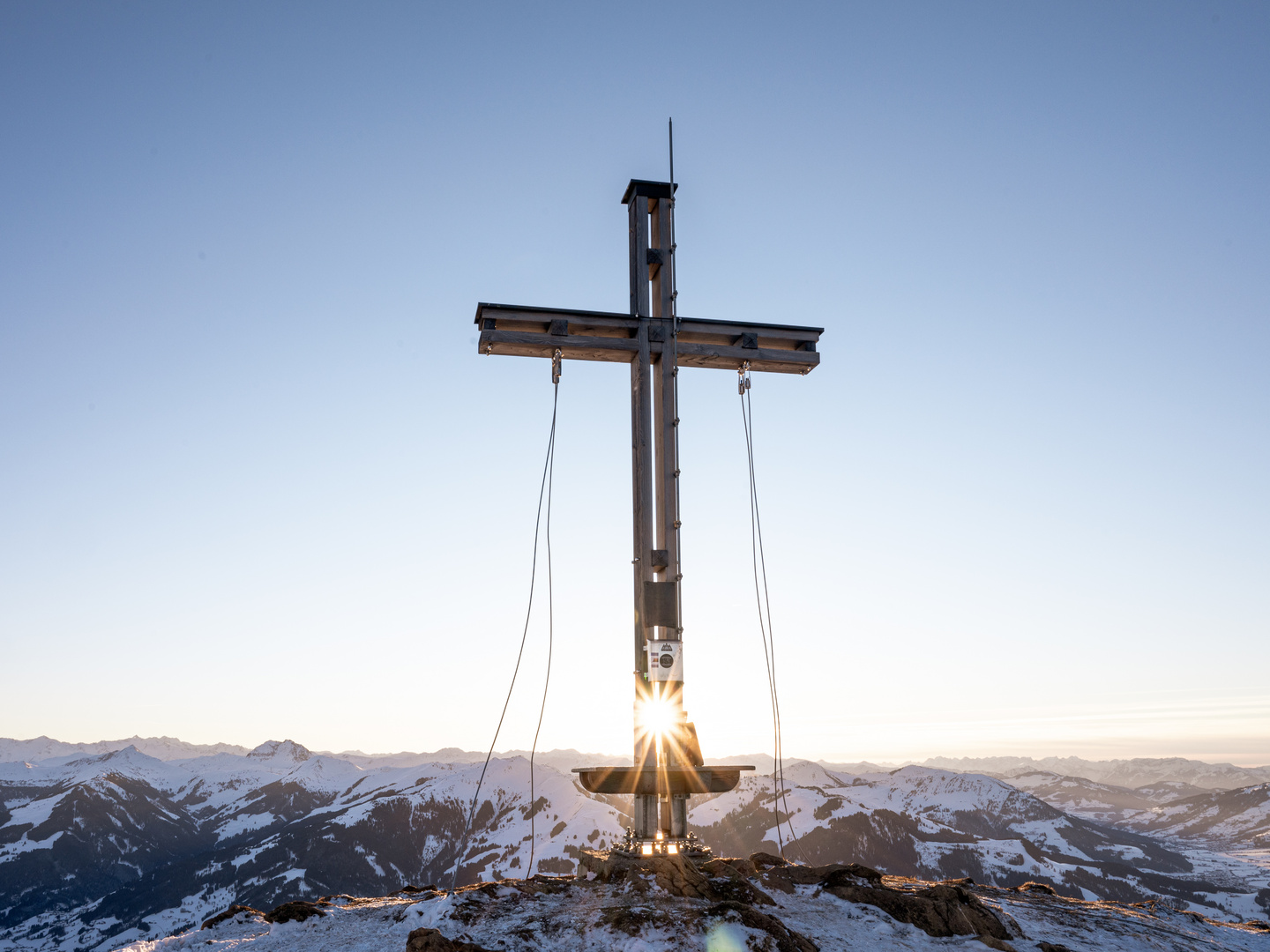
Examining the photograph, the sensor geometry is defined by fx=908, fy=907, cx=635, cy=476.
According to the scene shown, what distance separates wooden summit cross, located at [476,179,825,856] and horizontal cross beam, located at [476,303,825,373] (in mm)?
19

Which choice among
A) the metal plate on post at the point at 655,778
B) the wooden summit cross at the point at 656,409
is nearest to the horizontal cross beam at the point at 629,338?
the wooden summit cross at the point at 656,409

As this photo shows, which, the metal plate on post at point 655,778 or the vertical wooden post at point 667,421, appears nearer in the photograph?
the metal plate on post at point 655,778

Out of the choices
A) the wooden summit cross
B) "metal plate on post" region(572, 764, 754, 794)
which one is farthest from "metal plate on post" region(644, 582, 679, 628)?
"metal plate on post" region(572, 764, 754, 794)

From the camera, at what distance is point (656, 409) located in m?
18.8

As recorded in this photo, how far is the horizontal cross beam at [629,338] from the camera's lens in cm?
1825

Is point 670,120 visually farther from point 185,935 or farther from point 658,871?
point 185,935

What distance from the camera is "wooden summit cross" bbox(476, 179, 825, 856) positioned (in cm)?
1678

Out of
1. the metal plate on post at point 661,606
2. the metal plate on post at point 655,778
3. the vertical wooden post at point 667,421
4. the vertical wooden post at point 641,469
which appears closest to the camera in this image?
the metal plate on post at point 655,778

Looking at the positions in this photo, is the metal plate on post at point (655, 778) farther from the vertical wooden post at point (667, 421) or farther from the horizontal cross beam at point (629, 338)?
the horizontal cross beam at point (629, 338)

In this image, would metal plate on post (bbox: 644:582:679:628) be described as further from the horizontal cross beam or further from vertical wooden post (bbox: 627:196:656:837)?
the horizontal cross beam

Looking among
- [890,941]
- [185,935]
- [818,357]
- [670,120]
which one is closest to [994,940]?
[890,941]

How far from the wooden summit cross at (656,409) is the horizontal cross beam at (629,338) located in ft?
0.06

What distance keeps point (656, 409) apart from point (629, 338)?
5.17 feet

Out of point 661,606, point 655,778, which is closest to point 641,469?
point 661,606
